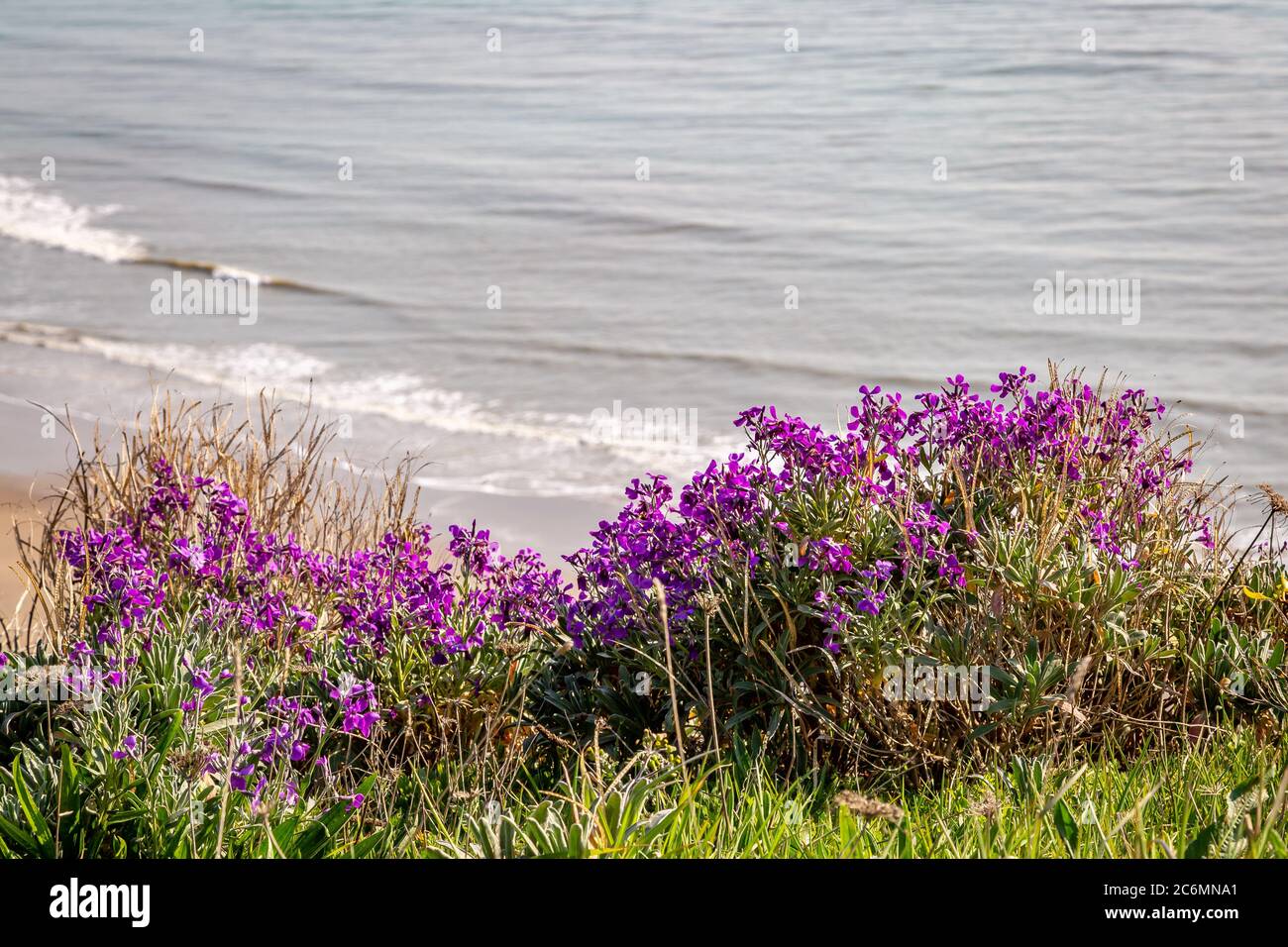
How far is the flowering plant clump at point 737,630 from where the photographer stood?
369cm

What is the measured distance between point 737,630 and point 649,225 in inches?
496

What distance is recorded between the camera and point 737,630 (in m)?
3.91

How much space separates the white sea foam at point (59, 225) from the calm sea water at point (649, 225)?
8 cm

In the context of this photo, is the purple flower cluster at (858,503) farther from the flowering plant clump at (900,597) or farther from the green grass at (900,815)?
the green grass at (900,815)

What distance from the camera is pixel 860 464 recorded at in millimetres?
4020

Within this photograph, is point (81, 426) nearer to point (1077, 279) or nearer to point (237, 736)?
point (237, 736)

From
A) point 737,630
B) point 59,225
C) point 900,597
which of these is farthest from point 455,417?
point 59,225

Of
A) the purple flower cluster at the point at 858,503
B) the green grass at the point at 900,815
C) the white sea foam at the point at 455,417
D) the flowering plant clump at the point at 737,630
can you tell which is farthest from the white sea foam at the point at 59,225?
the green grass at the point at 900,815

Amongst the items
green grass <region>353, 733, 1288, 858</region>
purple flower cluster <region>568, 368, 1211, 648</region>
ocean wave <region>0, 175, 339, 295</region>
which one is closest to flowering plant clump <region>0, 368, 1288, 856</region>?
purple flower cluster <region>568, 368, 1211, 648</region>

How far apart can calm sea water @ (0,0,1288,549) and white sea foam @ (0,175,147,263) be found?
78mm

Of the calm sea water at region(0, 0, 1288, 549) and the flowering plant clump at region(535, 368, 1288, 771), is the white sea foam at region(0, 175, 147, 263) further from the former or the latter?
the flowering plant clump at region(535, 368, 1288, 771)

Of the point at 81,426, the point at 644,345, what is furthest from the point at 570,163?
the point at 81,426

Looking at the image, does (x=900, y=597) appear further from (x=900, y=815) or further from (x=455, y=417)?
(x=455, y=417)
